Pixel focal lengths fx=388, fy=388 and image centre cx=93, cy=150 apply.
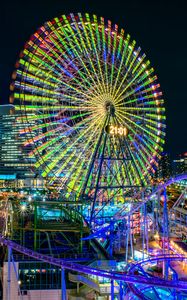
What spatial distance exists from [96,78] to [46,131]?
26.3 feet

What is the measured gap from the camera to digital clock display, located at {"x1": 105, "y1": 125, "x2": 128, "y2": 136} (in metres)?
39.6

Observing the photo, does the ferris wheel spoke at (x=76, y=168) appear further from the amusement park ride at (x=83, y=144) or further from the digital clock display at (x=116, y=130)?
the digital clock display at (x=116, y=130)

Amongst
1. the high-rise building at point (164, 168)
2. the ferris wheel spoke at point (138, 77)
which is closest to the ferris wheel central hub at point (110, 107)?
the ferris wheel spoke at point (138, 77)

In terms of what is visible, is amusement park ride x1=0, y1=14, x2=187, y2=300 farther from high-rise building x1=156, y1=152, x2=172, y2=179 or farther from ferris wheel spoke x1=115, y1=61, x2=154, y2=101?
high-rise building x1=156, y1=152, x2=172, y2=179

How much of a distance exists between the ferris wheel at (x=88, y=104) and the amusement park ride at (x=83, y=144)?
0.10 m

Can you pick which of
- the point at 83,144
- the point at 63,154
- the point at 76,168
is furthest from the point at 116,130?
the point at 63,154

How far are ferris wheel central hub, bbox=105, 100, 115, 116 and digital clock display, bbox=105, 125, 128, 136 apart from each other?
166cm

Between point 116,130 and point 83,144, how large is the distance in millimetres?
3723

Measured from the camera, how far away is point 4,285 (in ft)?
101

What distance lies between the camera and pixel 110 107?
4084 centimetres

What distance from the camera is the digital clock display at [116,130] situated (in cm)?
3955

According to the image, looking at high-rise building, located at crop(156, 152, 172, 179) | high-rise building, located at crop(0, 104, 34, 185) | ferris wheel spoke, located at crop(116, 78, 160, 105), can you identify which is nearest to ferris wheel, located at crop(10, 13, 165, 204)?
ferris wheel spoke, located at crop(116, 78, 160, 105)

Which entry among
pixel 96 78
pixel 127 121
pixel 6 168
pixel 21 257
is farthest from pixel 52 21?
pixel 6 168

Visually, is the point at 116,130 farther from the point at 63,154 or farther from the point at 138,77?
the point at 138,77
